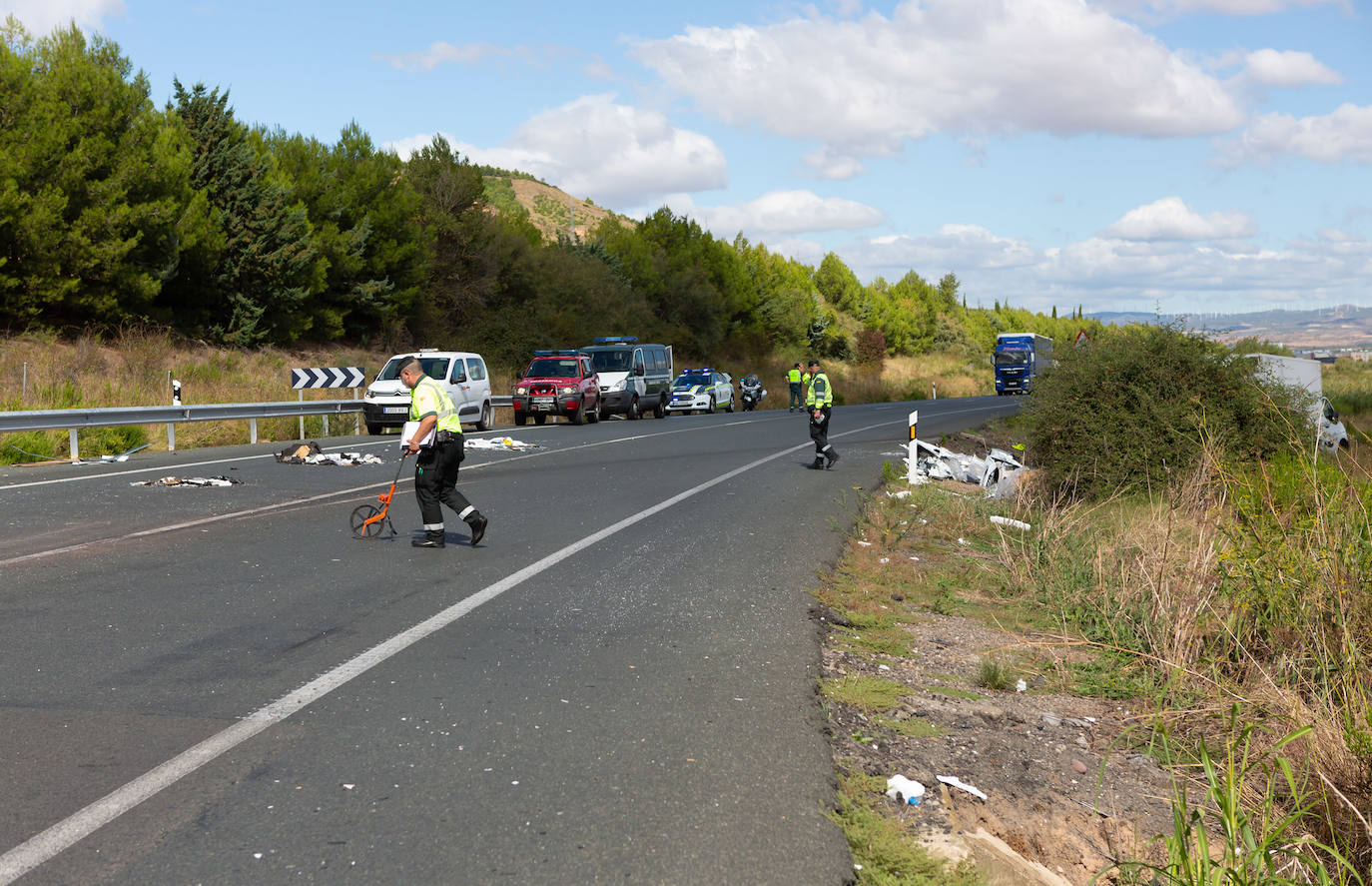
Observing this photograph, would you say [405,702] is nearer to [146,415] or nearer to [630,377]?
[146,415]

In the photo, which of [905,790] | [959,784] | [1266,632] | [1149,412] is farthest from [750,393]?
[905,790]

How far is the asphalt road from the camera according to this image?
3.61 m

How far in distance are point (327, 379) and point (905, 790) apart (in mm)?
23418

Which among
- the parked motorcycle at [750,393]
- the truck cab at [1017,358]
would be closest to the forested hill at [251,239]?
the parked motorcycle at [750,393]

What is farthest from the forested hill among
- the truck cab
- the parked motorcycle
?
the truck cab

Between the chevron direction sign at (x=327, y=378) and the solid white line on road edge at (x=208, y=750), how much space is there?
731 inches

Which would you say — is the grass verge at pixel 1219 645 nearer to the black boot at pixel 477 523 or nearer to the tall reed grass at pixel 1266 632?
the tall reed grass at pixel 1266 632

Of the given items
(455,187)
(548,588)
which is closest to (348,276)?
(455,187)

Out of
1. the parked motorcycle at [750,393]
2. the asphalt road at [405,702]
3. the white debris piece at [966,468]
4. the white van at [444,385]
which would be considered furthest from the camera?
the parked motorcycle at [750,393]

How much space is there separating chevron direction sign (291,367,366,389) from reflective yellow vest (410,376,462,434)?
1625 centimetres

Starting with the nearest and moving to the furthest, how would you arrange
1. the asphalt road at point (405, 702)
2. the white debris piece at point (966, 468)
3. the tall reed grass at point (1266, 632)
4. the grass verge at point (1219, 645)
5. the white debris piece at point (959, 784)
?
1. the asphalt road at point (405, 702)
2. the grass verge at point (1219, 645)
3. the tall reed grass at point (1266, 632)
4. the white debris piece at point (959, 784)
5. the white debris piece at point (966, 468)

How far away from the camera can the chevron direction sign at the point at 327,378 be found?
25.1 meters

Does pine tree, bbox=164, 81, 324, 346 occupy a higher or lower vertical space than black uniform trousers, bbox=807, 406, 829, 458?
higher

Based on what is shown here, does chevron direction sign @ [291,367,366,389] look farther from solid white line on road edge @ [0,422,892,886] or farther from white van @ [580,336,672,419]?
solid white line on road edge @ [0,422,892,886]
